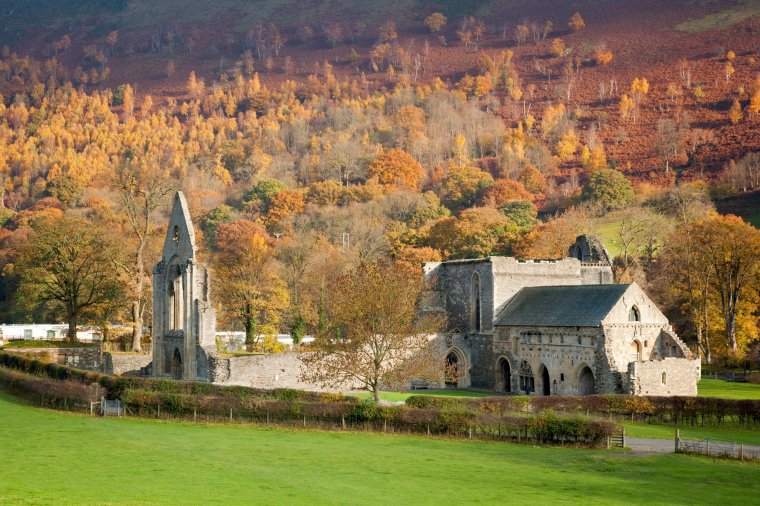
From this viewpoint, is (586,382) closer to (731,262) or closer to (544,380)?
(544,380)

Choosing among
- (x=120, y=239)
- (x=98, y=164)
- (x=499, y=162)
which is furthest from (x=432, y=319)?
(x=98, y=164)

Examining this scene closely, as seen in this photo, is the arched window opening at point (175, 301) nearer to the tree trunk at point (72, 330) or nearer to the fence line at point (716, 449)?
the tree trunk at point (72, 330)

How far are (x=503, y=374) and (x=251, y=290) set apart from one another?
18.6 metres

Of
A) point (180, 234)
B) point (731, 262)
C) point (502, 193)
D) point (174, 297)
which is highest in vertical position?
point (502, 193)

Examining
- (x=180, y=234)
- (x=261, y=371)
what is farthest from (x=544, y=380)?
(x=180, y=234)

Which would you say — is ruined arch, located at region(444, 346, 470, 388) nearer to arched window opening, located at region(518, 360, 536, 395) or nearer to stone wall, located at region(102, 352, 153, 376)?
arched window opening, located at region(518, 360, 536, 395)

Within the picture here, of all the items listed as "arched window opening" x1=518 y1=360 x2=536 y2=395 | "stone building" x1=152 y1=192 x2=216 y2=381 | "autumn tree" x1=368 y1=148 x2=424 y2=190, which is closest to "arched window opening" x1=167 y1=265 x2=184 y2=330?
"stone building" x1=152 y1=192 x2=216 y2=381

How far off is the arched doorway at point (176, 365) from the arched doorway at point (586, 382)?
21.0 meters

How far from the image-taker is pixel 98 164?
170 m

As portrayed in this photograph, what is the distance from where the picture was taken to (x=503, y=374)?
59500mm

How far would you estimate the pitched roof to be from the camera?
171ft

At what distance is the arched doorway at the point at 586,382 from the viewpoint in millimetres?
52653

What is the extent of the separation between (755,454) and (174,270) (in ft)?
110

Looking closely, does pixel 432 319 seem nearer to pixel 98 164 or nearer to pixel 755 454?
pixel 755 454
